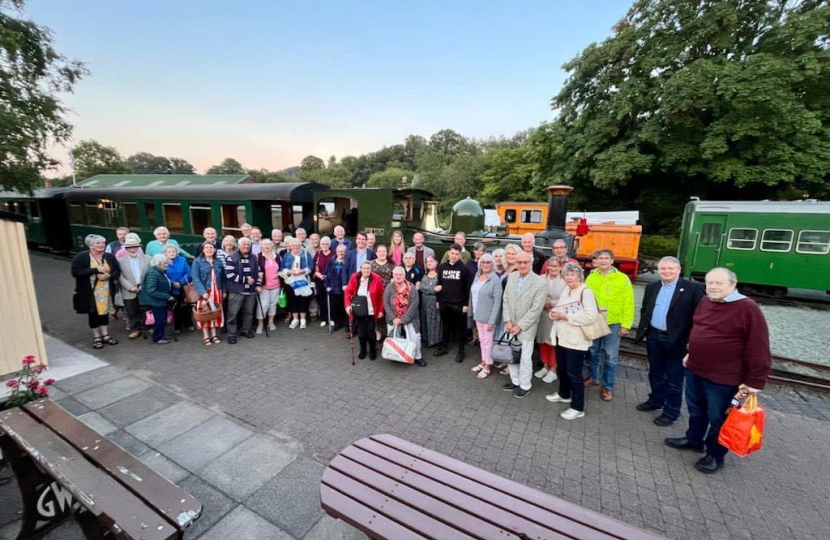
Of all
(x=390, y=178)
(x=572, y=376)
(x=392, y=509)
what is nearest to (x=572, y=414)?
(x=572, y=376)

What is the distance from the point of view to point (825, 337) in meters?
6.98

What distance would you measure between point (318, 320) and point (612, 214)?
16611 mm

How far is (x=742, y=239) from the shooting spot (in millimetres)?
10602

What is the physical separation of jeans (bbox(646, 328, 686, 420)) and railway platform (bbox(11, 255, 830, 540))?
10.2 inches

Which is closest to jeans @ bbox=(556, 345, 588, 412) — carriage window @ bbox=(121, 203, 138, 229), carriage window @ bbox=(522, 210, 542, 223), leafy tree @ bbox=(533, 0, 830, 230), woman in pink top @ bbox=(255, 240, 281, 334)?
woman in pink top @ bbox=(255, 240, 281, 334)

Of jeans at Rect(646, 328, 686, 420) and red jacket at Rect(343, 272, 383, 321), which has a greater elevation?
red jacket at Rect(343, 272, 383, 321)

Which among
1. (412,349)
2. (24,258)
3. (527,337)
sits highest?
(24,258)

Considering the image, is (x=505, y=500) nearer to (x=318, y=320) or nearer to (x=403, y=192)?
(x=318, y=320)

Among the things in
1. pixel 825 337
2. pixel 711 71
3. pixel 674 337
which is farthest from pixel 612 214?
pixel 674 337

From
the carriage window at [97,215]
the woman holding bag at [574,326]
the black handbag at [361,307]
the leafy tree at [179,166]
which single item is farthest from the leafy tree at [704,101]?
the leafy tree at [179,166]

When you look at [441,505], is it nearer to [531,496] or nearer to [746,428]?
[531,496]

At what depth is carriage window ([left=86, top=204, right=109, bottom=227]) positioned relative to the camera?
12.2 meters

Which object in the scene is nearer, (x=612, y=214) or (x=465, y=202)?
(x=465, y=202)

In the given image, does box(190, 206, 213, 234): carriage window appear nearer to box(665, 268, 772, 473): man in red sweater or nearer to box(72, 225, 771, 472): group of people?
box(72, 225, 771, 472): group of people
